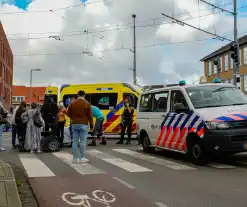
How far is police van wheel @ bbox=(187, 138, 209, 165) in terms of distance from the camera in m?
8.52

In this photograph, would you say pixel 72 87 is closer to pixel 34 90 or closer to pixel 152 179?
pixel 152 179

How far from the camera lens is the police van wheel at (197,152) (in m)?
8.52

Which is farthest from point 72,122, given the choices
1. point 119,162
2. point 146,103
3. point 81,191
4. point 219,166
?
point 219,166

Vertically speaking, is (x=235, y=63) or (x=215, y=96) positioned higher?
(x=235, y=63)

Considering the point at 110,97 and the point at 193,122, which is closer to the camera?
the point at 193,122

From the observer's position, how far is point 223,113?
27.1ft

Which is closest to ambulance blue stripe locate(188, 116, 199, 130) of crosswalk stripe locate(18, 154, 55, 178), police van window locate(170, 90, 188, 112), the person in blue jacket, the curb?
police van window locate(170, 90, 188, 112)

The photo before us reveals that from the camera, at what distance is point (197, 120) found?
8.56 meters

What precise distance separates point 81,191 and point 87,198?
475mm

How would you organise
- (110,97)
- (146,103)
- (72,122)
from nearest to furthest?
(72,122), (146,103), (110,97)

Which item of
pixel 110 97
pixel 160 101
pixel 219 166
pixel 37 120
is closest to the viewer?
pixel 219 166

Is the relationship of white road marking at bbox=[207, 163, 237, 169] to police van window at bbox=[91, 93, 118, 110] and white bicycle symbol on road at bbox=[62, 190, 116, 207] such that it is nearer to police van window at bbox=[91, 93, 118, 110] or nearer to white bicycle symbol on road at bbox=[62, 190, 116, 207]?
white bicycle symbol on road at bbox=[62, 190, 116, 207]

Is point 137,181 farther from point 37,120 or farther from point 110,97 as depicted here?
point 110,97

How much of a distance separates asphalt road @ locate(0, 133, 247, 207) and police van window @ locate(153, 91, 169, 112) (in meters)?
1.36
